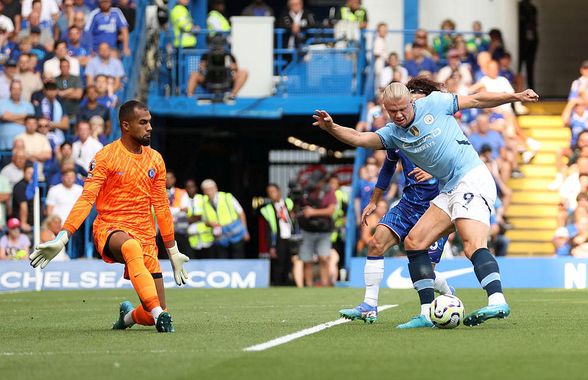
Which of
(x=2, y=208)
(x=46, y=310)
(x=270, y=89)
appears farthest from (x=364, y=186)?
(x=46, y=310)

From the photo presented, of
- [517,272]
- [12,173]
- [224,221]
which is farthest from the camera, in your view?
[224,221]

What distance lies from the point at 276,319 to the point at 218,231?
11.2 metres

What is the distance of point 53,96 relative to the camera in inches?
973

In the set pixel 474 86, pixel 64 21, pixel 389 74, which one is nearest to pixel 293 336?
pixel 474 86

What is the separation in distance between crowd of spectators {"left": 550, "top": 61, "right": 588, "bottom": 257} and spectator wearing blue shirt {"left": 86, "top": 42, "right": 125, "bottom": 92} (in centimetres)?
867

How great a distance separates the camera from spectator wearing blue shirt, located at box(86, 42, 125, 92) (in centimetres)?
2603

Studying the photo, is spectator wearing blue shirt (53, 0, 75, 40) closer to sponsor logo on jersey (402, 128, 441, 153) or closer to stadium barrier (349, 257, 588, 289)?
stadium barrier (349, 257, 588, 289)

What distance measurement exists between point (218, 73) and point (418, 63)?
4.10 meters

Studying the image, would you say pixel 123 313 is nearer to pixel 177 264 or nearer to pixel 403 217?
pixel 177 264

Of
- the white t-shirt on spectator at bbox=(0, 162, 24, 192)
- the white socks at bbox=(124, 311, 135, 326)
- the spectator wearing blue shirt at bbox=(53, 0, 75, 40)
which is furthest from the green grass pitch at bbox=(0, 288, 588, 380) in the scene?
the spectator wearing blue shirt at bbox=(53, 0, 75, 40)

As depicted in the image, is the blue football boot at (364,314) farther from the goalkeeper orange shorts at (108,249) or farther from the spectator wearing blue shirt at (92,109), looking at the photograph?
the spectator wearing blue shirt at (92,109)

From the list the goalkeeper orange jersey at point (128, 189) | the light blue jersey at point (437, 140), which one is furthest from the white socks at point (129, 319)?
the light blue jersey at point (437, 140)

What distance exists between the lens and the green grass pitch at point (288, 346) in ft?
26.2

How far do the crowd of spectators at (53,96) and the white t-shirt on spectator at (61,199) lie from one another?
0.7 inches
